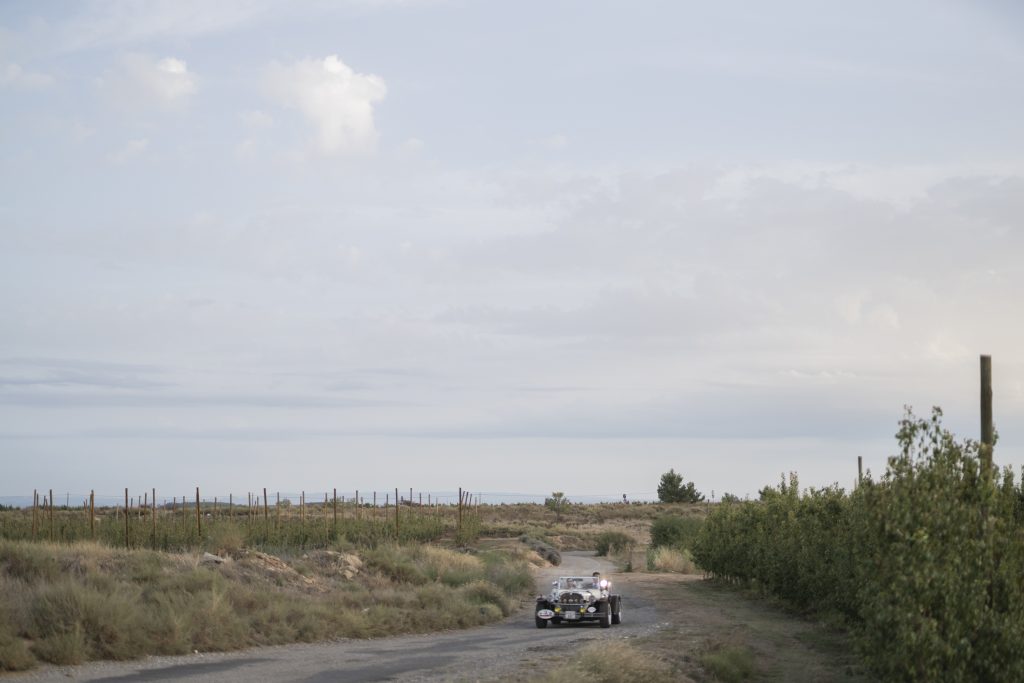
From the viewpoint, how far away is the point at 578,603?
1160 inches

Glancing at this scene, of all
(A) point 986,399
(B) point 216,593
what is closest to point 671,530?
(B) point 216,593

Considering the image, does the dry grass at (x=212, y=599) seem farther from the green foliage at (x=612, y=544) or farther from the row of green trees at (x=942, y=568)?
the green foliage at (x=612, y=544)

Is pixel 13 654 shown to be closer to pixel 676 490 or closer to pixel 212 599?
pixel 212 599

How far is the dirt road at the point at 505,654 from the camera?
19.9 m

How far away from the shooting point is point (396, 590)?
113ft

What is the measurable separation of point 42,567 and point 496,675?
587 inches

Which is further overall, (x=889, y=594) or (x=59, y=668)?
(x=59, y=668)

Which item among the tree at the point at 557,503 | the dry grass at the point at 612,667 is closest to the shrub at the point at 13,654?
the dry grass at the point at 612,667

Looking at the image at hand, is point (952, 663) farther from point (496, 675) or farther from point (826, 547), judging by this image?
point (826, 547)

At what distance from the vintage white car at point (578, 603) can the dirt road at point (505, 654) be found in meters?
0.37

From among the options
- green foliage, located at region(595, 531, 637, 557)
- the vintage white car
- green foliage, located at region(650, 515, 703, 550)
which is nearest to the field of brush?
the vintage white car

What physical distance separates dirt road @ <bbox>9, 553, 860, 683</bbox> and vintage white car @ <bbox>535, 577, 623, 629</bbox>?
1.22 ft

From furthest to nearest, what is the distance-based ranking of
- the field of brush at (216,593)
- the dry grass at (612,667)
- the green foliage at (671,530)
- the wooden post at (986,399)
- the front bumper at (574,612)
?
1. the green foliage at (671,530)
2. the front bumper at (574,612)
3. the field of brush at (216,593)
4. the wooden post at (986,399)
5. the dry grass at (612,667)

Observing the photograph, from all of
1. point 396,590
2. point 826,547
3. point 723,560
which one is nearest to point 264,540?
point 396,590
